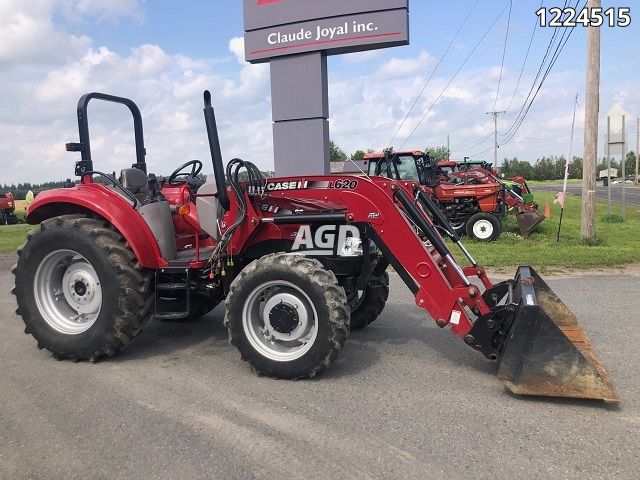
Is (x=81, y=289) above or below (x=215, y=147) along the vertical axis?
below

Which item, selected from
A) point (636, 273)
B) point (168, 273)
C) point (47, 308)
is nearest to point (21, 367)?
point (47, 308)

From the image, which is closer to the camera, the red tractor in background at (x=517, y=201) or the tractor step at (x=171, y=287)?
the tractor step at (x=171, y=287)

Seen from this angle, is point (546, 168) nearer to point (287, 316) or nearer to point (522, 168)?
point (522, 168)

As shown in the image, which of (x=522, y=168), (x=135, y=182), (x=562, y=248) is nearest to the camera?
(x=135, y=182)

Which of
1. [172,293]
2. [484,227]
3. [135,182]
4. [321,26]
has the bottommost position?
[484,227]

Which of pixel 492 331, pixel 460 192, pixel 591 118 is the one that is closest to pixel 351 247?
pixel 492 331

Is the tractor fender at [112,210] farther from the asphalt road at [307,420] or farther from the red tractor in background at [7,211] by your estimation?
the red tractor in background at [7,211]

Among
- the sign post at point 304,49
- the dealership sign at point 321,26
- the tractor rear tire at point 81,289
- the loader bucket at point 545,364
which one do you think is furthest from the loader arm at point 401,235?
the dealership sign at point 321,26

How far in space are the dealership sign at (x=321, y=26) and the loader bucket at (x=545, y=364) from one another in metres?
7.84

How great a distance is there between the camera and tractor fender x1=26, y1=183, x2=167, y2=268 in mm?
4551

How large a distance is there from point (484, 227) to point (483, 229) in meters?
0.06

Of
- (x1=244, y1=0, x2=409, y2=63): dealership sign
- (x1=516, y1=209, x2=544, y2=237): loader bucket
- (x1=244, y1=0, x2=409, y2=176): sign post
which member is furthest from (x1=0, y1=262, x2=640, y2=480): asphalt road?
(x1=516, y1=209, x2=544, y2=237): loader bucket

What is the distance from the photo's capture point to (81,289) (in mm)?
4848

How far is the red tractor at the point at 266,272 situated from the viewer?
3.93 metres
